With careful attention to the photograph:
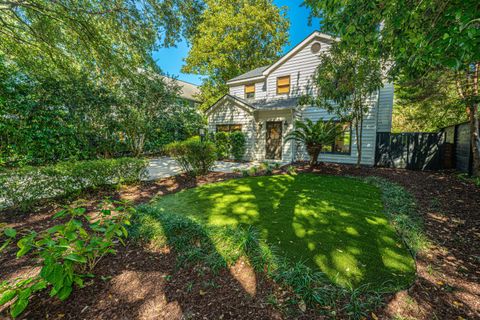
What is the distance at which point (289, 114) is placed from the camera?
35.9ft

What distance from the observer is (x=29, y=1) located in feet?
16.4

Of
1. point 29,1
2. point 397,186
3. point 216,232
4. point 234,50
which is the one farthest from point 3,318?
point 234,50

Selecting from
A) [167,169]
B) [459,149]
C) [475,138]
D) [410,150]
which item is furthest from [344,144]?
[167,169]

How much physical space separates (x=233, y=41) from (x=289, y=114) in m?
12.5

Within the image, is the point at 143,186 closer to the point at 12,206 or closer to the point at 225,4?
the point at 12,206

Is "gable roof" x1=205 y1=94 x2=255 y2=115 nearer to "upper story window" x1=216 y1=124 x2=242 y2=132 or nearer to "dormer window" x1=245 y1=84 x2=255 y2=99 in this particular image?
"upper story window" x1=216 y1=124 x2=242 y2=132

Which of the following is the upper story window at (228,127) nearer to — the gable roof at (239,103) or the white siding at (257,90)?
the gable roof at (239,103)

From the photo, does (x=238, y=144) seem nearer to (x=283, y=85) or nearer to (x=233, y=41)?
(x=283, y=85)

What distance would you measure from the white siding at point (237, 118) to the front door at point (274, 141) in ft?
3.06

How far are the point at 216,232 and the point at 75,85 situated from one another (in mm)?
9485

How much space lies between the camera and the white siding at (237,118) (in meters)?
12.2

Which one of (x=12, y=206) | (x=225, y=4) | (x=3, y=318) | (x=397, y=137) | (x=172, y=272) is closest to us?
(x=3, y=318)

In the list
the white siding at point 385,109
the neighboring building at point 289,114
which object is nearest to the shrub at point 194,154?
the neighboring building at point 289,114

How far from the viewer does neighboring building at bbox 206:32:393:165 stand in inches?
389
